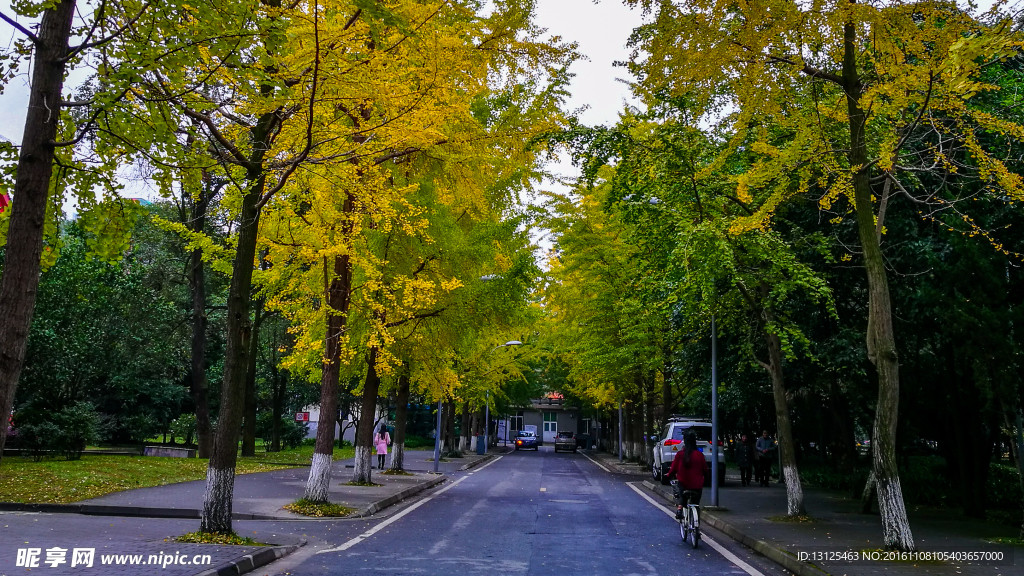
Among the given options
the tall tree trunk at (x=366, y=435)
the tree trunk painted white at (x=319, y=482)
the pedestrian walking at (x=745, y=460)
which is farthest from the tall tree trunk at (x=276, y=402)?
the tree trunk painted white at (x=319, y=482)

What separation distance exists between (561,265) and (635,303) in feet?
25.8

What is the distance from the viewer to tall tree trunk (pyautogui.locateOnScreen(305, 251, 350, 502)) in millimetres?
15141

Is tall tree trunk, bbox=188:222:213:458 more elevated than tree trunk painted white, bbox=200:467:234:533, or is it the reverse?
tall tree trunk, bbox=188:222:213:458

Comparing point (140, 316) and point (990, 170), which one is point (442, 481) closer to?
point (140, 316)

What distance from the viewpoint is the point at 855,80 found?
11.1m

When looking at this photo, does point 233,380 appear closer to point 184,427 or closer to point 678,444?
point 678,444

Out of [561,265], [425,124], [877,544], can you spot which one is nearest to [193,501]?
[425,124]

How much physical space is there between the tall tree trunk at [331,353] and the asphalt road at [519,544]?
6.64 feet

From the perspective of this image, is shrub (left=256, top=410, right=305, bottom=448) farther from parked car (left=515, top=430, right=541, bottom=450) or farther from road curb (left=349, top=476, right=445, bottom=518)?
parked car (left=515, top=430, right=541, bottom=450)

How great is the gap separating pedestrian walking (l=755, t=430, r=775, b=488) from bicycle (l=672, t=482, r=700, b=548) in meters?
15.0

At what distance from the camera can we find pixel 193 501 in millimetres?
14516

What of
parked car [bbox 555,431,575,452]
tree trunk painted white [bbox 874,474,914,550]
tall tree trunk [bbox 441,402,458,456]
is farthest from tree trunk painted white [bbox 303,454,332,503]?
parked car [bbox 555,431,575,452]

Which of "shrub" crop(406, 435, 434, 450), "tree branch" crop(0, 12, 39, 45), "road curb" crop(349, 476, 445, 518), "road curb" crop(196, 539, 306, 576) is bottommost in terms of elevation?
"shrub" crop(406, 435, 434, 450)

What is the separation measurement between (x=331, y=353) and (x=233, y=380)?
531cm
